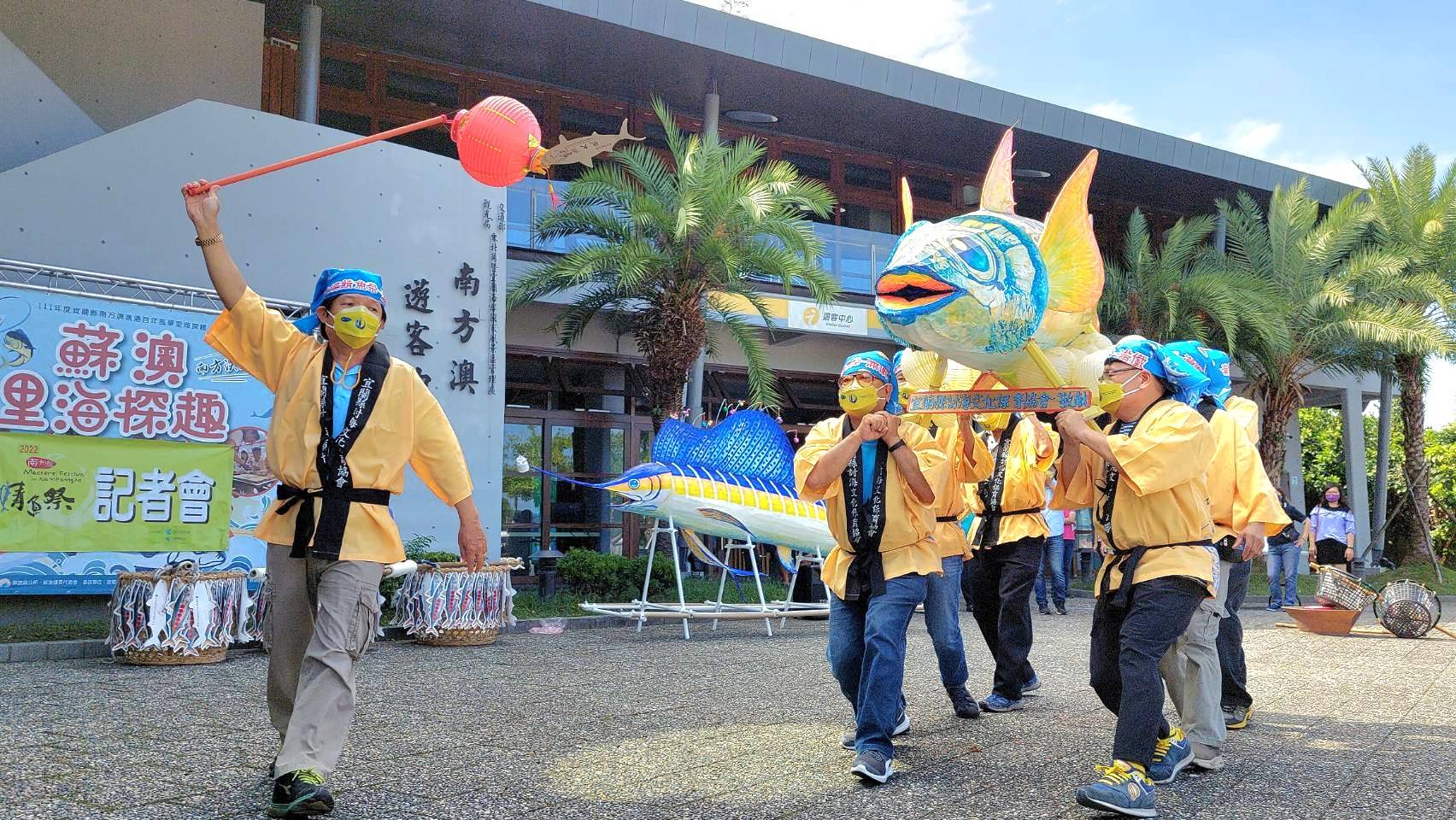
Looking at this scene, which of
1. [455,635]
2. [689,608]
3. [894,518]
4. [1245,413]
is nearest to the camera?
[894,518]

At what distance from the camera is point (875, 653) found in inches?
194

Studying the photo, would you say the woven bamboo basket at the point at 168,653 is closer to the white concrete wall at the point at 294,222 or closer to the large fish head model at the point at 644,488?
the large fish head model at the point at 644,488

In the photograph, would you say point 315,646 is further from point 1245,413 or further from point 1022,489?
point 1245,413

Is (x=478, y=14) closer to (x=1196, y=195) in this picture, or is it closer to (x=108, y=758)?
(x=108, y=758)

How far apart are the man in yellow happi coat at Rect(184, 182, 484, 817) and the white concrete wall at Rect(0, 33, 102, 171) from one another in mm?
8685

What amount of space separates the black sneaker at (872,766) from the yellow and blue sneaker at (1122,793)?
2.52 feet

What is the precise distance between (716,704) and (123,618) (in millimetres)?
Result: 4422

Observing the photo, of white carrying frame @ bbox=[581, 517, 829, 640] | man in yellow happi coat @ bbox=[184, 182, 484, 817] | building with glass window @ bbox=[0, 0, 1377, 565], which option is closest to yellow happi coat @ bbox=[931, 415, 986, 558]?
man in yellow happi coat @ bbox=[184, 182, 484, 817]

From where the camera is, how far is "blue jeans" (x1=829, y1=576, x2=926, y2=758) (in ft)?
15.8

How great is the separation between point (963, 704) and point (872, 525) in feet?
5.98

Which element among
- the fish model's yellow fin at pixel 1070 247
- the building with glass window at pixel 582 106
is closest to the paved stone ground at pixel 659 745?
the fish model's yellow fin at pixel 1070 247

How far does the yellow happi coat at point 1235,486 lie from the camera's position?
567 centimetres

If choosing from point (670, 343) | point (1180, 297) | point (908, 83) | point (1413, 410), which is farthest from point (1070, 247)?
point (1413, 410)

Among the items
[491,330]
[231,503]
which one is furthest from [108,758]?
[491,330]
